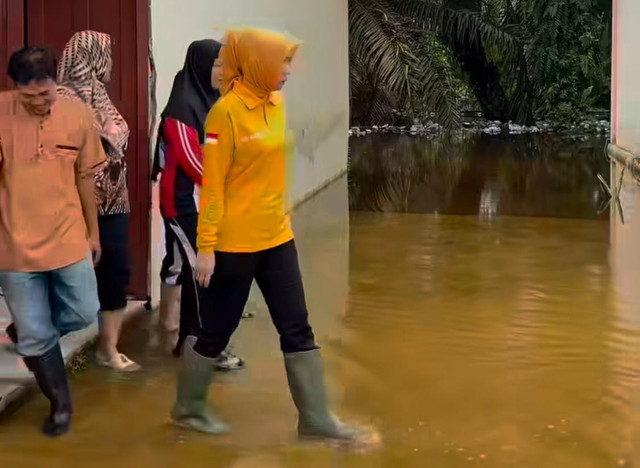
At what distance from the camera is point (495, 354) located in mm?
5270

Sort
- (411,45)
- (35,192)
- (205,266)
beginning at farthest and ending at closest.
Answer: (411,45)
(35,192)
(205,266)

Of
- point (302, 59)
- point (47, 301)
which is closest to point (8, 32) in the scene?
point (47, 301)

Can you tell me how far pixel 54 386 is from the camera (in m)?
4.10

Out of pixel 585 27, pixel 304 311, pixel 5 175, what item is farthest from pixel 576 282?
pixel 585 27

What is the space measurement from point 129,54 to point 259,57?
246 cm

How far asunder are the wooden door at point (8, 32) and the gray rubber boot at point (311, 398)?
2727mm

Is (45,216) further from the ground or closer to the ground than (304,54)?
closer to the ground

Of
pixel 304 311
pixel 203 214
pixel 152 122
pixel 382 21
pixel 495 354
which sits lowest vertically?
Result: pixel 495 354

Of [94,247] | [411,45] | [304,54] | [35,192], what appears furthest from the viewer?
[411,45]

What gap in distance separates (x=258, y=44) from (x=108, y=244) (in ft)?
5.50

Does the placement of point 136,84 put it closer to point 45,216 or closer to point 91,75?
point 91,75

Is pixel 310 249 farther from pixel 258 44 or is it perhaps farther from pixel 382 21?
pixel 382 21

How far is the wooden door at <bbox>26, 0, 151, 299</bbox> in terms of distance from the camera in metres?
5.87

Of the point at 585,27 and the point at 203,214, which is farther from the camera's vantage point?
the point at 585,27
